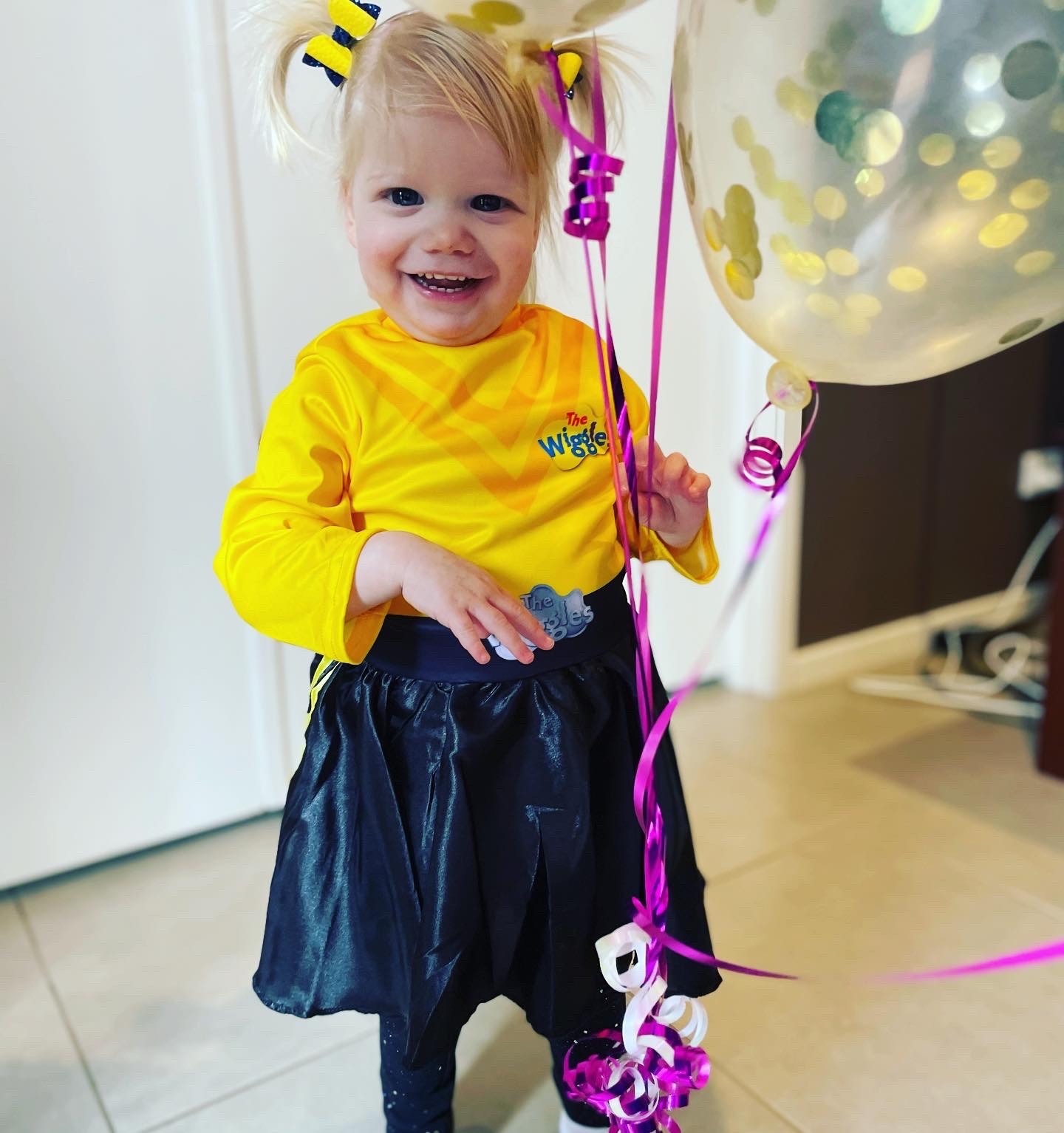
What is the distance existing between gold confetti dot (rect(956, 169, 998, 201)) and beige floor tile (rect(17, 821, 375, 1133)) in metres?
0.90

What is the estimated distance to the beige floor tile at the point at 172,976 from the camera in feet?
3.09

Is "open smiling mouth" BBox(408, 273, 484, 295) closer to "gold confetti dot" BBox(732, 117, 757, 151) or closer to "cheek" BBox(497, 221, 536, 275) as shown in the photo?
"cheek" BBox(497, 221, 536, 275)

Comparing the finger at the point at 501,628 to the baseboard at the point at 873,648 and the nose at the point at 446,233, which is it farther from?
the baseboard at the point at 873,648

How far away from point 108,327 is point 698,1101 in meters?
0.98

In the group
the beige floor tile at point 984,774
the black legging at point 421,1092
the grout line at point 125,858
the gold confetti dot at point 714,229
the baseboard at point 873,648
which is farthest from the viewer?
the baseboard at point 873,648

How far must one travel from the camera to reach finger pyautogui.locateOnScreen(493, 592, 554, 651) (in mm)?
596

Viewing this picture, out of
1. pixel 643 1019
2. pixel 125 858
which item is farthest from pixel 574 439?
pixel 125 858

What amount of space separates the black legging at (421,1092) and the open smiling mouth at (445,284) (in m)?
0.55

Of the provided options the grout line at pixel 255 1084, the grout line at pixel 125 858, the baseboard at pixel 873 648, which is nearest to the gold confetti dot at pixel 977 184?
the grout line at pixel 255 1084

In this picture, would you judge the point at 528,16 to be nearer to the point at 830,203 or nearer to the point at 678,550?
the point at 830,203

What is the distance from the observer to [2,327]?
1049mm

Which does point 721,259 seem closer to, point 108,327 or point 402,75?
point 402,75

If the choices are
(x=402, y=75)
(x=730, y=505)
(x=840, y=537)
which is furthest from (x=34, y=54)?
(x=840, y=537)

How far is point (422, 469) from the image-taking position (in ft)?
2.20
